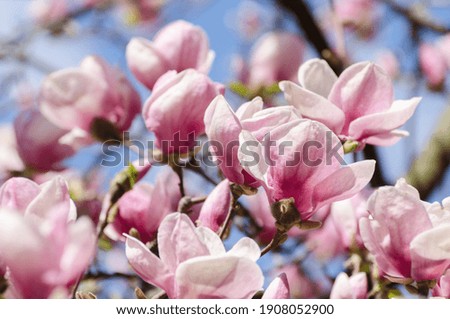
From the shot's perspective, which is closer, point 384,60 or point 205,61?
point 205,61

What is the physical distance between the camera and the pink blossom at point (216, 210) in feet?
2.25

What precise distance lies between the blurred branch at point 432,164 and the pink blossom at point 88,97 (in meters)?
0.74

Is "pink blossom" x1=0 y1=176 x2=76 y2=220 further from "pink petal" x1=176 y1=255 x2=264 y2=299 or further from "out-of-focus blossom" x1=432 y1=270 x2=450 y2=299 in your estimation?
"out-of-focus blossom" x1=432 y1=270 x2=450 y2=299

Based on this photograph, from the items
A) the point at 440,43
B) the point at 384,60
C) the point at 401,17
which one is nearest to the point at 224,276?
the point at 401,17

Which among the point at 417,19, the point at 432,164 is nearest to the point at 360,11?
the point at 417,19

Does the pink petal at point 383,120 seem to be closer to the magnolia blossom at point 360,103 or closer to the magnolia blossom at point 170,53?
the magnolia blossom at point 360,103

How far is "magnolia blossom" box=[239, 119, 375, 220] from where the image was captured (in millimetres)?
594

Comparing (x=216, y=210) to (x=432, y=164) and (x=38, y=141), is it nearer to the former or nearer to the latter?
(x=38, y=141)

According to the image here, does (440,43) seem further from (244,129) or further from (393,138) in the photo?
(244,129)

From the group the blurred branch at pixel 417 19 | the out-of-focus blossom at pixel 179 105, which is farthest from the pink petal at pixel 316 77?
the blurred branch at pixel 417 19

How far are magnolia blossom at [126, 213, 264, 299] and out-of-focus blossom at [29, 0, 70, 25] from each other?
2.60 meters

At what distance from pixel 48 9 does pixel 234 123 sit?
2587 millimetres

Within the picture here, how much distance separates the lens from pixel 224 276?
533 millimetres
